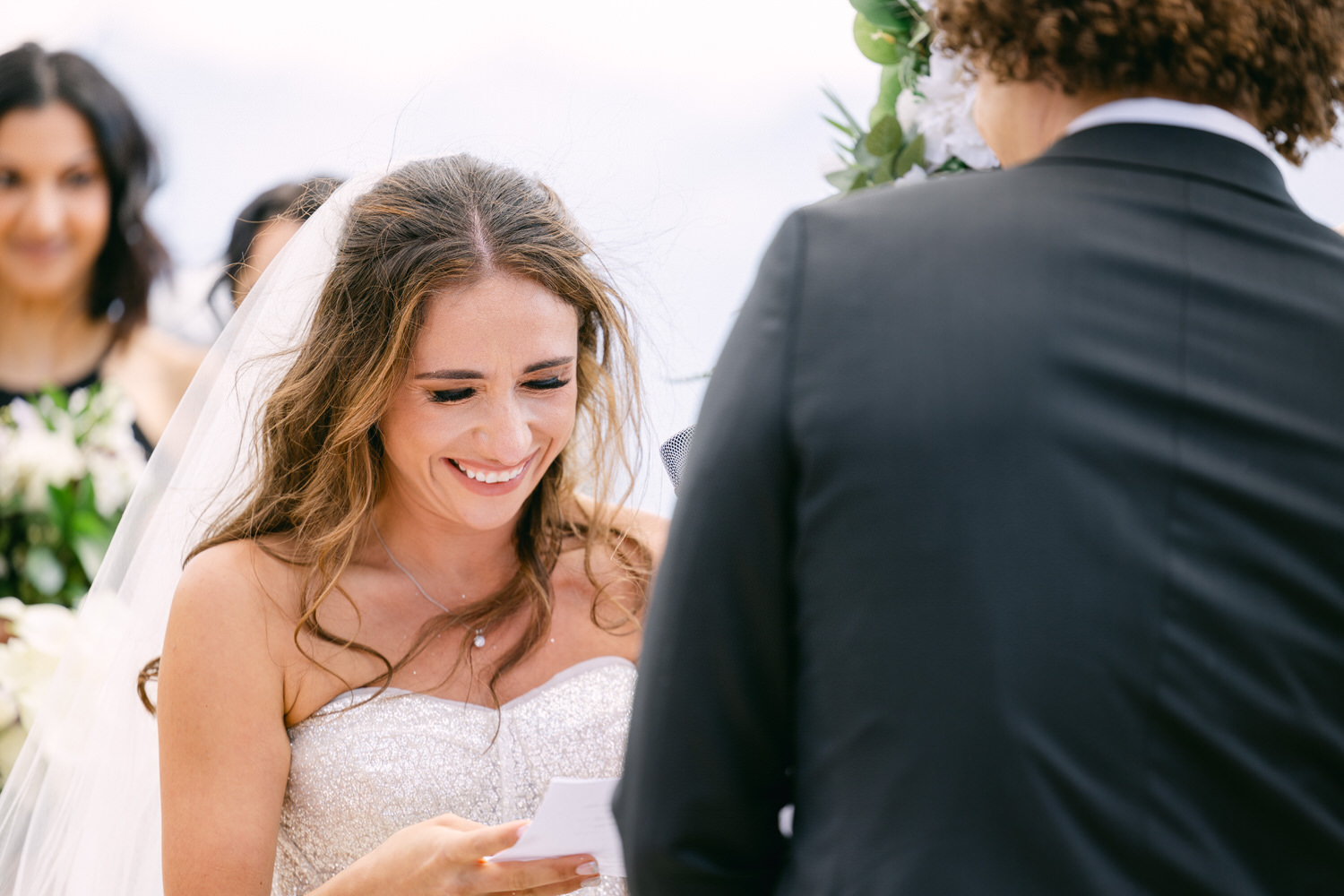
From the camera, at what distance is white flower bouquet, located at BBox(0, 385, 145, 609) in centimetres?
242

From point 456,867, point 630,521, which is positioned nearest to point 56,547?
point 630,521

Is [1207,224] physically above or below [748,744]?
above

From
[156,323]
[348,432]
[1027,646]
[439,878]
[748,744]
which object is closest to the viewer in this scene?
[1027,646]

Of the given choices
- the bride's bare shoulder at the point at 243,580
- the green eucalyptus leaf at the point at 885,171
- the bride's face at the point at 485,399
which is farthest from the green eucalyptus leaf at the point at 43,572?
the green eucalyptus leaf at the point at 885,171

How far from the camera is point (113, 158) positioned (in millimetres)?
3736

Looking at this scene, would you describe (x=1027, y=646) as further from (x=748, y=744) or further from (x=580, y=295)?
(x=580, y=295)

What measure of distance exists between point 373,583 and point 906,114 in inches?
44.4

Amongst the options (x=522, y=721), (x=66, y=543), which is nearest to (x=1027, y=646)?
(x=522, y=721)

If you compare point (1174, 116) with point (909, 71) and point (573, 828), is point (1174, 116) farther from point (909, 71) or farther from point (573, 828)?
point (573, 828)

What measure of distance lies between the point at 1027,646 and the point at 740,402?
0.87ft

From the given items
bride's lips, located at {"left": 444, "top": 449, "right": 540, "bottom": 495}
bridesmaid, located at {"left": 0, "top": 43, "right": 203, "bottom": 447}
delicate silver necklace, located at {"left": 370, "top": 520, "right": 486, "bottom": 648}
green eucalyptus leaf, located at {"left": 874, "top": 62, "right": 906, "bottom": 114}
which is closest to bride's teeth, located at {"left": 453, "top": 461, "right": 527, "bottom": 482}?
bride's lips, located at {"left": 444, "top": 449, "right": 540, "bottom": 495}

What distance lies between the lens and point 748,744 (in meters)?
0.91

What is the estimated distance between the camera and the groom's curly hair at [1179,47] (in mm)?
877

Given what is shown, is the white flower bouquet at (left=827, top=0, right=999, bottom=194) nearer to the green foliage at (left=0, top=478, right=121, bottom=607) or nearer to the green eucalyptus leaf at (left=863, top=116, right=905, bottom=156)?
the green eucalyptus leaf at (left=863, top=116, right=905, bottom=156)
